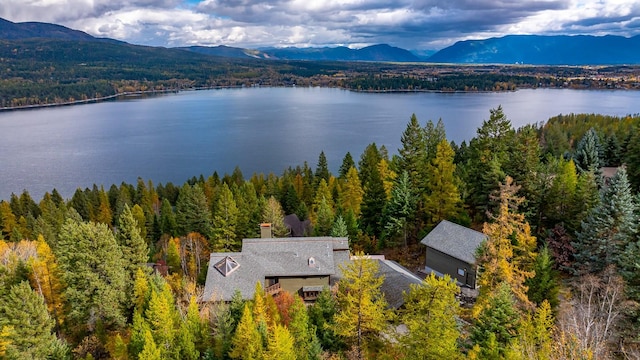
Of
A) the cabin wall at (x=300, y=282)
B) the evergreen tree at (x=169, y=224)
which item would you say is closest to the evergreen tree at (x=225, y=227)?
the evergreen tree at (x=169, y=224)

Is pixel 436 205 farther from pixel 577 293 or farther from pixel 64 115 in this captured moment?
pixel 64 115

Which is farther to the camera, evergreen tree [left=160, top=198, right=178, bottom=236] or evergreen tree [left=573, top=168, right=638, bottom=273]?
evergreen tree [left=160, top=198, right=178, bottom=236]

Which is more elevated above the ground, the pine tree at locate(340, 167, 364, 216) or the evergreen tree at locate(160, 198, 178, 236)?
the pine tree at locate(340, 167, 364, 216)

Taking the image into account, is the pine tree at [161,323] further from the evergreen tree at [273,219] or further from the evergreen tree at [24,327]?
the evergreen tree at [273,219]

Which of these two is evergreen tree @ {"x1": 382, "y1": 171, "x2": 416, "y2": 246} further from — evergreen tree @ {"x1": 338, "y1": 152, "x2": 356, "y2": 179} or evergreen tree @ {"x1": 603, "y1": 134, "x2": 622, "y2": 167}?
evergreen tree @ {"x1": 603, "y1": 134, "x2": 622, "y2": 167}

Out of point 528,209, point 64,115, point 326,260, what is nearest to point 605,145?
point 528,209

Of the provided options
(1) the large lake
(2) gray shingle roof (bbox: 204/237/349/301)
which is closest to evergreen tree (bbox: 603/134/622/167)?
(2) gray shingle roof (bbox: 204/237/349/301)

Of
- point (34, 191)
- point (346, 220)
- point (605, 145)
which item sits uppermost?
point (605, 145)
